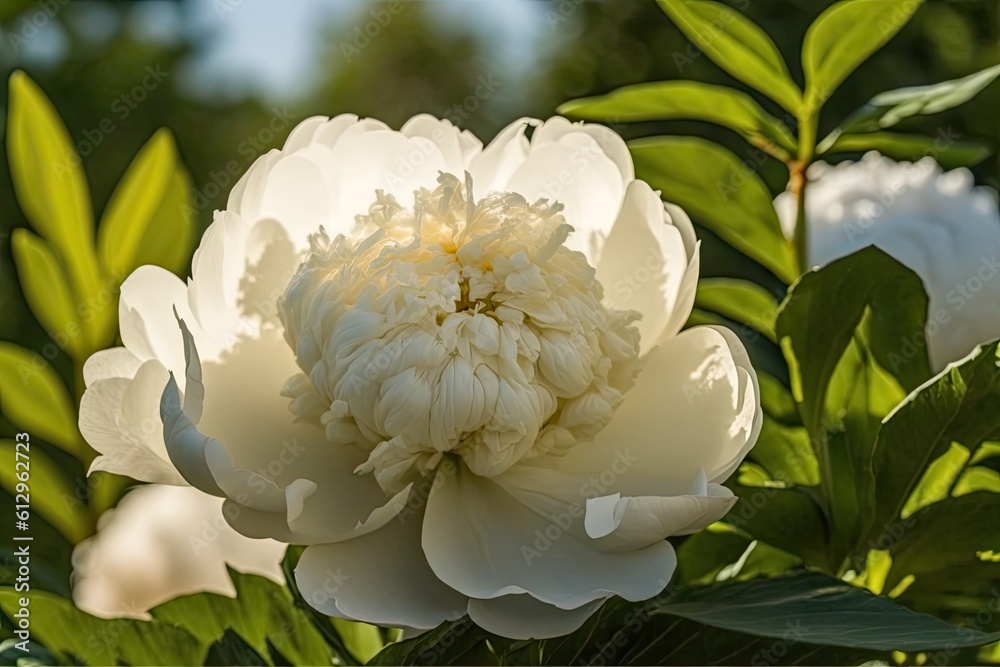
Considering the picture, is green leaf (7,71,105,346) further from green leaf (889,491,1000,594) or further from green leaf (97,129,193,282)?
green leaf (889,491,1000,594)

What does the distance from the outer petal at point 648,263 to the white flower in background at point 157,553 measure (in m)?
0.25

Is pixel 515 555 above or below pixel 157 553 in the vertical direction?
above

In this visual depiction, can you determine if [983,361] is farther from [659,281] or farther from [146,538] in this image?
[146,538]

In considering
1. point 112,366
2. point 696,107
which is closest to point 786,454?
point 696,107

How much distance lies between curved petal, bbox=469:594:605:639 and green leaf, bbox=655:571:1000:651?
1.7 inches

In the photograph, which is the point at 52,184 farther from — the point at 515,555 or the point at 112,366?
the point at 515,555

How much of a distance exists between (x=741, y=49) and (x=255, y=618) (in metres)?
0.30

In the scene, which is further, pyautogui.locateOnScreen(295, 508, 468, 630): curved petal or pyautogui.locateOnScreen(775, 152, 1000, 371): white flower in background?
pyautogui.locateOnScreen(775, 152, 1000, 371): white flower in background

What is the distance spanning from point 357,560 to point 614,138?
6.7 inches

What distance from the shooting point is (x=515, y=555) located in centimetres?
31

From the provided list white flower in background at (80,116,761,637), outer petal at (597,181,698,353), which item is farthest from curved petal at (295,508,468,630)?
outer petal at (597,181,698,353)

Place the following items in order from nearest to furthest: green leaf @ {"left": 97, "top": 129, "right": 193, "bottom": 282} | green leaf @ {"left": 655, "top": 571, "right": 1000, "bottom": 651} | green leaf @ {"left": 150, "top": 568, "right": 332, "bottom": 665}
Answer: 1. green leaf @ {"left": 655, "top": 571, "right": 1000, "bottom": 651}
2. green leaf @ {"left": 150, "top": 568, "right": 332, "bottom": 665}
3. green leaf @ {"left": 97, "top": 129, "right": 193, "bottom": 282}

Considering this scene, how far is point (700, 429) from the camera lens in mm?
316

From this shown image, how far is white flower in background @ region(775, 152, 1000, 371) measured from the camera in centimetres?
41
